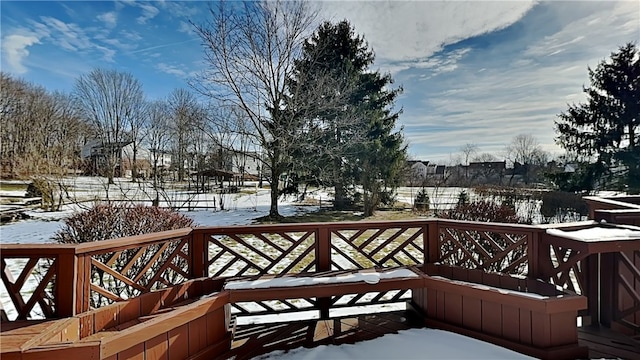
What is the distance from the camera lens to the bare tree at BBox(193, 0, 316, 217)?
1138 centimetres

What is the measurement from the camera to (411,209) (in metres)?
14.7

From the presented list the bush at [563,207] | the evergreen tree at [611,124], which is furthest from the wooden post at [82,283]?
the evergreen tree at [611,124]

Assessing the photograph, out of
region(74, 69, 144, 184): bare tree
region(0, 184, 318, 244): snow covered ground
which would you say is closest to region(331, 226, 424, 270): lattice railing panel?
region(0, 184, 318, 244): snow covered ground

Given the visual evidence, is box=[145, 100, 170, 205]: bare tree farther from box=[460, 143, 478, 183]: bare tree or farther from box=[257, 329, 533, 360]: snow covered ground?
box=[460, 143, 478, 183]: bare tree

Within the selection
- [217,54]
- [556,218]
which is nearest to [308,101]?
[217,54]

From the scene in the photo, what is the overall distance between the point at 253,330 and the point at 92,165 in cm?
1585

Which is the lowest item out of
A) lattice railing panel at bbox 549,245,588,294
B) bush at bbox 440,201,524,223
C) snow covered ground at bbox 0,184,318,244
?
snow covered ground at bbox 0,184,318,244

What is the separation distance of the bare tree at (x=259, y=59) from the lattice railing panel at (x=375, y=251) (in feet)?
18.5

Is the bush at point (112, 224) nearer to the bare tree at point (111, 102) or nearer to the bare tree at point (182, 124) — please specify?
the bare tree at point (182, 124)

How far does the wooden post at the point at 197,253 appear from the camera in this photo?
9.83 feet

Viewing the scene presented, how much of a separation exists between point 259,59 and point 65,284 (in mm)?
11028

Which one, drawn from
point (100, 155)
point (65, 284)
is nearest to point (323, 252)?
point (65, 284)

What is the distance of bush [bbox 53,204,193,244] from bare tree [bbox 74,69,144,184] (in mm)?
20115

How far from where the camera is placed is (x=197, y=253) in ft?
9.91
